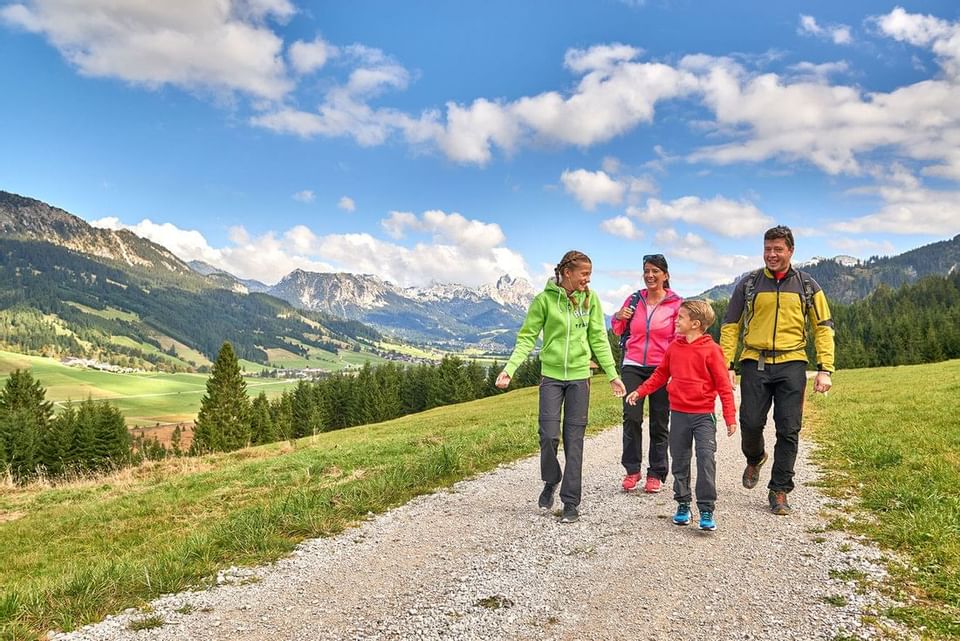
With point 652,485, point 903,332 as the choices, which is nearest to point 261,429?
point 652,485

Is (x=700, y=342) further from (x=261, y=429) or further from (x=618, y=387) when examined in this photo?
(x=261, y=429)

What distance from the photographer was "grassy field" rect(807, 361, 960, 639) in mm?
4703

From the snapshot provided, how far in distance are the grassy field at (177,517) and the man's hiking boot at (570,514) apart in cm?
213

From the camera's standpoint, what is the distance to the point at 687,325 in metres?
7.48

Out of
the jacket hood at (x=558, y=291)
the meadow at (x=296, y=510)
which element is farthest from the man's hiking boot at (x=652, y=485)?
the jacket hood at (x=558, y=291)

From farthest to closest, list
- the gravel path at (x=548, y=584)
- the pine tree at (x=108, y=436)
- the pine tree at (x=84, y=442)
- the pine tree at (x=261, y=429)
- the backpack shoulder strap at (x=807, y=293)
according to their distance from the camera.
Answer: the pine tree at (x=261, y=429) → the pine tree at (x=108, y=436) → the pine tree at (x=84, y=442) → the backpack shoulder strap at (x=807, y=293) → the gravel path at (x=548, y=584)

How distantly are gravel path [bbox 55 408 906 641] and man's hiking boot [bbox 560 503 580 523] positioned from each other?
0.11 m

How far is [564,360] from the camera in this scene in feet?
25.5

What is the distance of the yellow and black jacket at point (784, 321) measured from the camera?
25.0 ft

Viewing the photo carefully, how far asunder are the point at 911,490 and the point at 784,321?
9.79 feet

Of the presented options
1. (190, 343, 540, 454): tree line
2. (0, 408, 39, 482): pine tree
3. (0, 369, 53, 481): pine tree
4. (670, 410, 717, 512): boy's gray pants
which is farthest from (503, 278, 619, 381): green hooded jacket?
(190, 343, 540, 454): tree line

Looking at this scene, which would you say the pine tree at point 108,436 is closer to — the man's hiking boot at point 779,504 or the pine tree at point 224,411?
the pine tree at point 224,411

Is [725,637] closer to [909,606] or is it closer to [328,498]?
[909,606]

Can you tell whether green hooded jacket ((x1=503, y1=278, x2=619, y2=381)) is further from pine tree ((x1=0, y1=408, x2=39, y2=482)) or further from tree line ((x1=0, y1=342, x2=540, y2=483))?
pine tree ((x1=0, y1=408, x2=39, y2=482))
